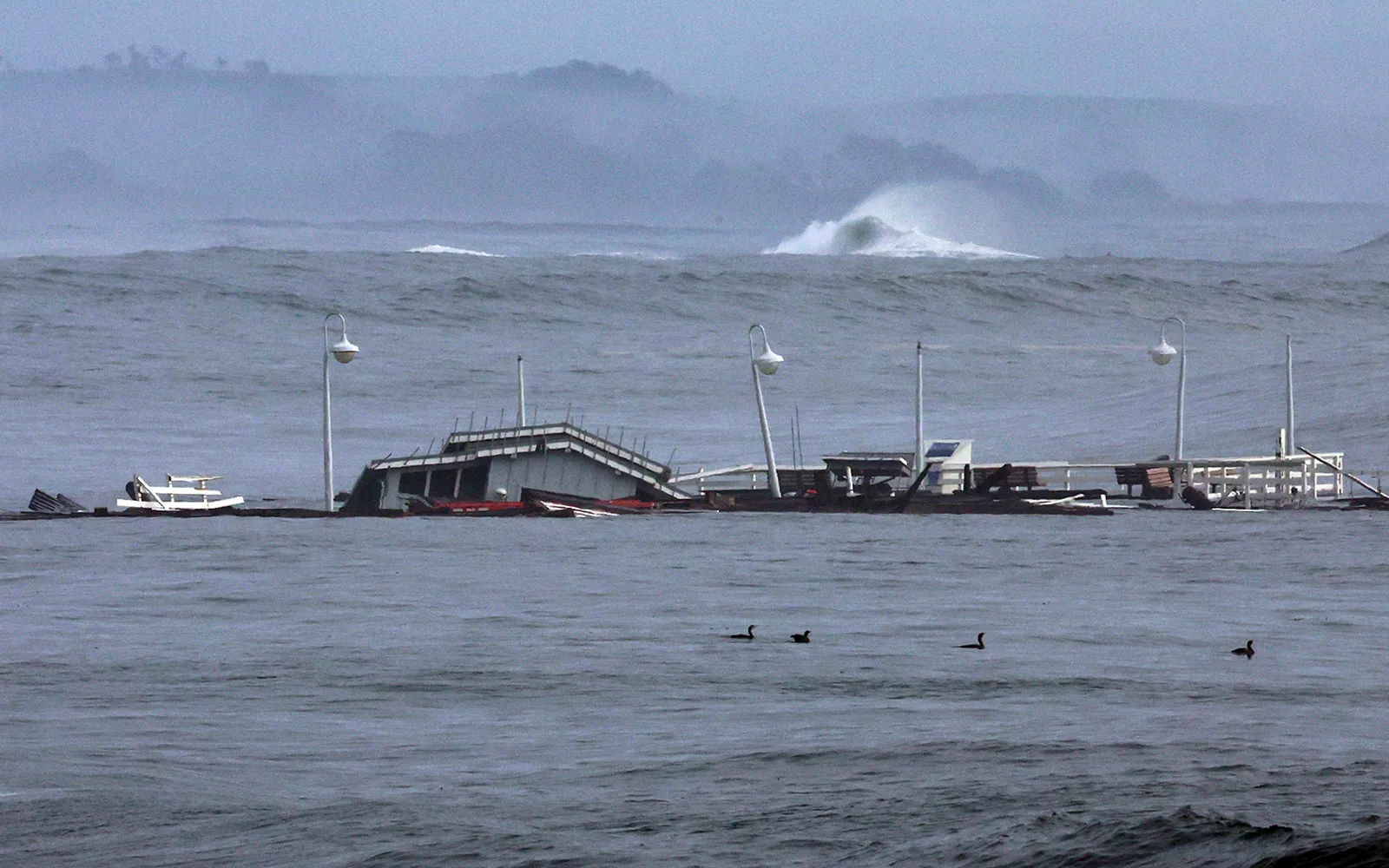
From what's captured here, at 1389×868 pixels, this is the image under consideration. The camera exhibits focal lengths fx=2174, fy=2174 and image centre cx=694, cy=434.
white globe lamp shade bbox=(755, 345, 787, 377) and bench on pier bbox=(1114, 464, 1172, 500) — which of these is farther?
bench on pier bbox=(1114, 464, 1172, 500)

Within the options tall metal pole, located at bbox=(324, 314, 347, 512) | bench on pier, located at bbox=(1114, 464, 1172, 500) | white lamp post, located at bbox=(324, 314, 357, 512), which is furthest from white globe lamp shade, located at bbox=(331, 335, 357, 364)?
bench on pier, located at bbox=(1114, 464, 1172, 500)

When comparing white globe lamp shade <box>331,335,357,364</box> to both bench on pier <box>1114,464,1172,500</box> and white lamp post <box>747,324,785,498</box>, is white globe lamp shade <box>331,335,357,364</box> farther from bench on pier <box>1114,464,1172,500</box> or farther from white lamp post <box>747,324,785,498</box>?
bench on pier <box>1114,464,1172,500</box>

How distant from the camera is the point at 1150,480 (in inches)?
2210

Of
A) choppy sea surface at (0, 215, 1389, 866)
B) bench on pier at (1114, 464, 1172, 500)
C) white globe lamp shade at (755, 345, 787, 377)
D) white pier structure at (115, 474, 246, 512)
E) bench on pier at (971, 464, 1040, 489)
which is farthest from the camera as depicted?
bench on pier at (1114, 464, 1172, 500)

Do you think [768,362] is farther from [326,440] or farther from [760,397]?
[326,440]

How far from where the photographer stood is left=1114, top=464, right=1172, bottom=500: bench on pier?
184ft

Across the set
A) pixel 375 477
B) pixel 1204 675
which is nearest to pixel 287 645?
pixel 1204 675

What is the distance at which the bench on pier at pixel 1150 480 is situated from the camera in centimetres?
5597

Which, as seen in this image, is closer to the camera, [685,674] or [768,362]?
[685,674]

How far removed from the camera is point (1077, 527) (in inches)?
1991

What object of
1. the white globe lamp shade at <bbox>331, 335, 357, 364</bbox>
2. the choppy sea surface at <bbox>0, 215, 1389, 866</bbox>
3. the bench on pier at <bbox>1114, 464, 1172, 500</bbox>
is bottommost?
the choppy sea surface at <bbox>0, 215, 1389, 866</bbox>

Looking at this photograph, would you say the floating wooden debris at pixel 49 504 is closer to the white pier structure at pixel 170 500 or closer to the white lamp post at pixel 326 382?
the white pier structure at pixel 170 500

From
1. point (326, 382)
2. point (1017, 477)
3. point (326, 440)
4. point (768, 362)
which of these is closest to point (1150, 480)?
point (1017, 477)

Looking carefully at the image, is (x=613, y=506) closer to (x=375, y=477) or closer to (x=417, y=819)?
(x=375, y=477)
